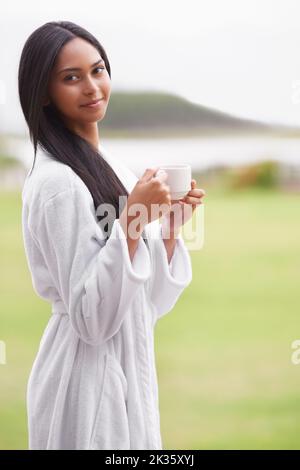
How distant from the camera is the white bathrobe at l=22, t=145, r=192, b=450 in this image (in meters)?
0.85

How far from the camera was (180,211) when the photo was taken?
988mm

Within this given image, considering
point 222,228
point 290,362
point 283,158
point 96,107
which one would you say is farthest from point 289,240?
point 96,107

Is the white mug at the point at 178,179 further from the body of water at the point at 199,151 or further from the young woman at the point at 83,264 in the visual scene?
the body of water at the point at 199,151

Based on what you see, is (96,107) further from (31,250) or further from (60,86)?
(31,250)

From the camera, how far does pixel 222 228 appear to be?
12.6ft

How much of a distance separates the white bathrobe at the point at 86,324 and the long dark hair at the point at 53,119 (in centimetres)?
2

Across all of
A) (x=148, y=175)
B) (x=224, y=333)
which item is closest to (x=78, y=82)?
(x=148, y=175)

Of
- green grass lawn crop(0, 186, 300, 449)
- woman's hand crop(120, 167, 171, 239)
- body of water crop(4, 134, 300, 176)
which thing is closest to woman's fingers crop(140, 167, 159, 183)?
woman's hand crop(120, 167, 171, 239)

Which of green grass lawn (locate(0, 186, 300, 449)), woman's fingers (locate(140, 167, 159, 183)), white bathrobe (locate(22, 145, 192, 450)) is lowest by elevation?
white bathrobe (locate(22, 145, 192, 450))

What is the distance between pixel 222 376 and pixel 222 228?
111 cm

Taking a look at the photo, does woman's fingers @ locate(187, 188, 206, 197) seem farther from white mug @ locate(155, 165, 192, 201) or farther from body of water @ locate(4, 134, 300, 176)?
body of water @ locate(4, 134, 300, 176)

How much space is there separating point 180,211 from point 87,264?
0.62 ft

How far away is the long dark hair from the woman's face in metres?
0.01

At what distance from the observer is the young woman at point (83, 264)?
33.5 inches
